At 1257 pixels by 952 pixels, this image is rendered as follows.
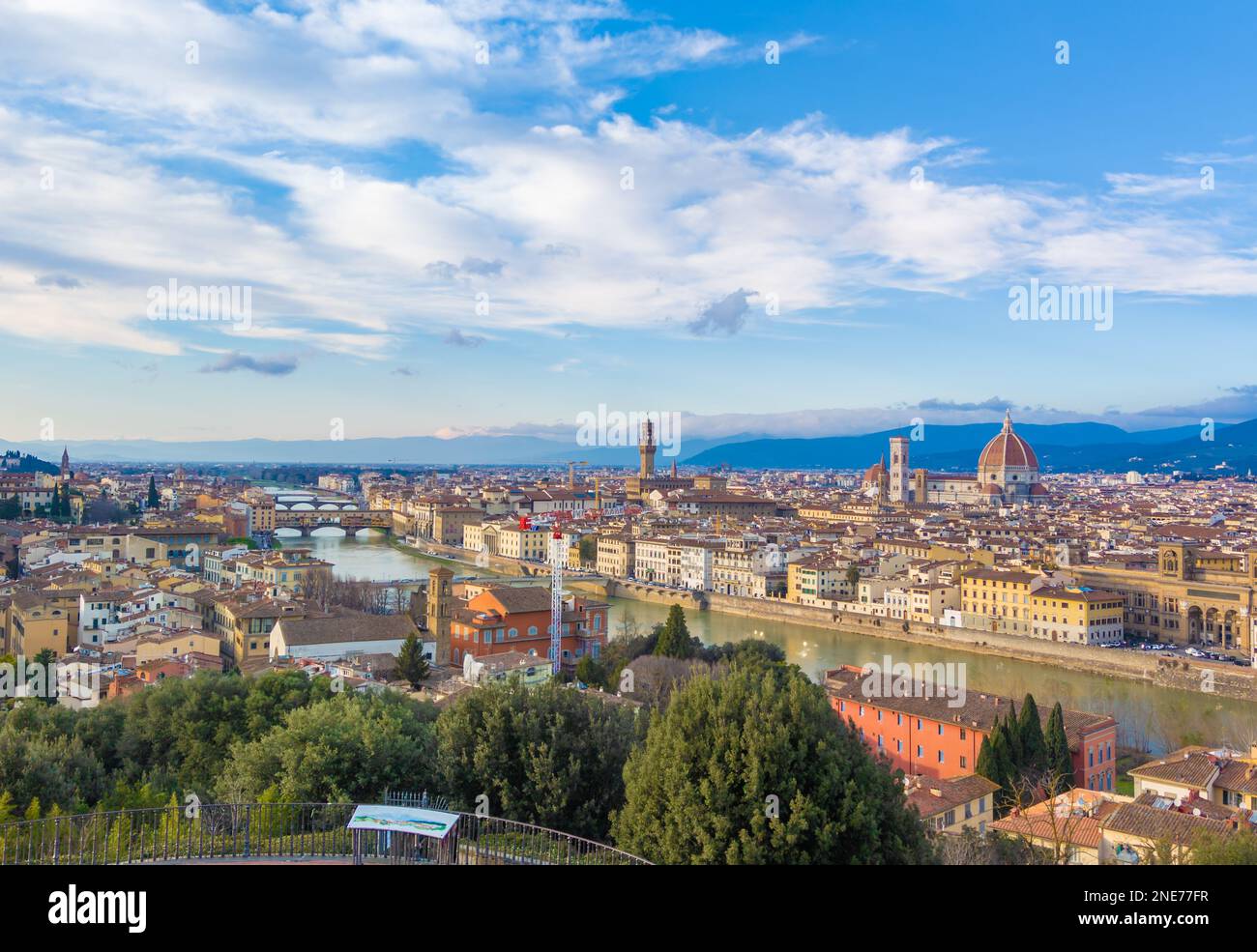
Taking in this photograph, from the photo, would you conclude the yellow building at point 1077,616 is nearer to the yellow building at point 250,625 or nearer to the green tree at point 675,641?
the green tree at point 675,641

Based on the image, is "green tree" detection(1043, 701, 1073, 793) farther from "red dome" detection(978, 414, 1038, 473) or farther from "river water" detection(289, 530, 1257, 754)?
"red dome" detection(978, 414, 1038, 473)

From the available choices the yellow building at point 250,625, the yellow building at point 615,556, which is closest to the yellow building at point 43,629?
the yellow building at point 250,625

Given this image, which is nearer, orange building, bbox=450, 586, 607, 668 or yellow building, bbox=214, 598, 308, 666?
yellow building, bbox=214, 598, 308, 666

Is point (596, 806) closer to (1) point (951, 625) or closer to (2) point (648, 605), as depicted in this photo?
(1) point (951, 625)

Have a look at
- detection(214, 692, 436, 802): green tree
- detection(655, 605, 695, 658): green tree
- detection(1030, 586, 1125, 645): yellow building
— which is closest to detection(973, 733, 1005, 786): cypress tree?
detection(655, 605, 695, 658): green tree

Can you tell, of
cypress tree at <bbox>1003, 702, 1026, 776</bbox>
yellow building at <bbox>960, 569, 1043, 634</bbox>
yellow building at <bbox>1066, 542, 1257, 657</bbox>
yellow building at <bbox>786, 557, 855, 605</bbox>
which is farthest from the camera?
yellow building at <bbox>786, 557, 855, 605</bbox>

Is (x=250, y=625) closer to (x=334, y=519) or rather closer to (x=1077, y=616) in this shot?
(x=1077, y=616)
